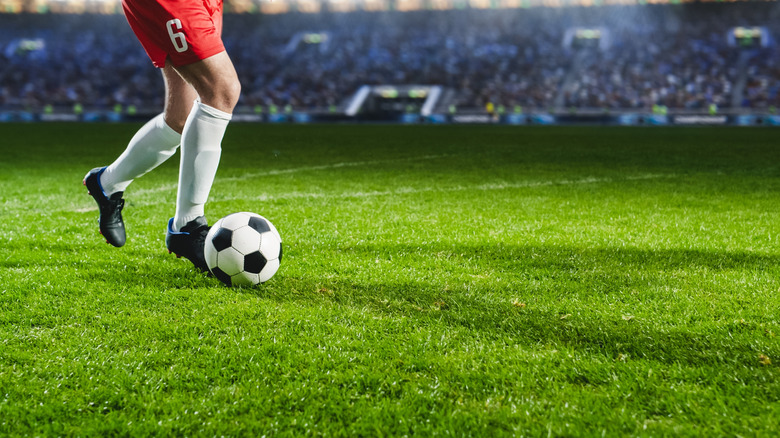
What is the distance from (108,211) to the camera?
10.3ft

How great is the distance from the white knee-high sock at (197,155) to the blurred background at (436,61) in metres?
24.8

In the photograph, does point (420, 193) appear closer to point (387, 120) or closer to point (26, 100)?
point (387, 120)

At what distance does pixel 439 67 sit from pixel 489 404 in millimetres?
34469

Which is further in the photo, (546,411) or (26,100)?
(26,100)

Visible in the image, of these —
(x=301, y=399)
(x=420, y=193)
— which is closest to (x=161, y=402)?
(x=301, y=399)

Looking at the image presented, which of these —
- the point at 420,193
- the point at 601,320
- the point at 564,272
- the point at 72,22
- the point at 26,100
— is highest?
the point at 601,320

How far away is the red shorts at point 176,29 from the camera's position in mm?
2605

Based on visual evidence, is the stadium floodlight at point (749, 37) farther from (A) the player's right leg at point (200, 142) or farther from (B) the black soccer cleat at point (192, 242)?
(B) the black soccer cleat at point (192, 242)

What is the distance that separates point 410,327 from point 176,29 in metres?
1.67

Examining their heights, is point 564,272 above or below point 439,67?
above

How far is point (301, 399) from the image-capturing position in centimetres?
159

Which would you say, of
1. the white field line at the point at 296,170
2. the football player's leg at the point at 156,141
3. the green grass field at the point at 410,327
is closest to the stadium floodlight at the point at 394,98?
the white field line at the point at 296,170

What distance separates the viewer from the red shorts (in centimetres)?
261

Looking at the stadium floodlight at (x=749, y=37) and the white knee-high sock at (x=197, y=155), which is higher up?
the white knee-high sock at (x=197, y=155)
